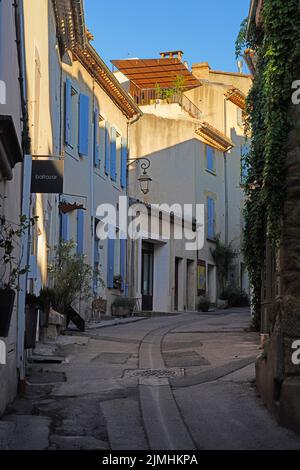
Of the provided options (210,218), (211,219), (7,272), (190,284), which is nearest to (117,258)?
(190,284)

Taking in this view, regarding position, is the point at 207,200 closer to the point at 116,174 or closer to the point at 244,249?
the point at 116,174

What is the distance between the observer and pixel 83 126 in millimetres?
16359

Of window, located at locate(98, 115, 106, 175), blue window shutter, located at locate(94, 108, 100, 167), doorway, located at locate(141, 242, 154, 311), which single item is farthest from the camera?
doorway, located at locate(141, 242, 154, 311)

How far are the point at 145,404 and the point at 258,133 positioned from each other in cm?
516

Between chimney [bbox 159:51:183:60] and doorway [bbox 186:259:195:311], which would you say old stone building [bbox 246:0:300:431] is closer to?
doorway [bbox 186:259:195:311]

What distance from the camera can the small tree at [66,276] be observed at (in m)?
12.5

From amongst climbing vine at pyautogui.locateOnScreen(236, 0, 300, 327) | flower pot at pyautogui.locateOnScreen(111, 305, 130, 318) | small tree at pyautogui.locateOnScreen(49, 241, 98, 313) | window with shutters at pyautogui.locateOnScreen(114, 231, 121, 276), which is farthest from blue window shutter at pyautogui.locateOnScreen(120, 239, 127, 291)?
climbing vine at pyautogui.locateOnScreen(236, 0, 300, 327)

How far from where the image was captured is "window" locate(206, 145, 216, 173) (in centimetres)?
2729

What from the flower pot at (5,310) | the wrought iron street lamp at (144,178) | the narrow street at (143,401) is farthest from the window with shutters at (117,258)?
the flower pot at (5,310)

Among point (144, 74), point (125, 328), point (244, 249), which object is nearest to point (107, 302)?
point (125, 328)

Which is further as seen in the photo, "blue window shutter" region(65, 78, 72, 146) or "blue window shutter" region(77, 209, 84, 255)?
"blue window shutter" region(77, 209, 84, 255)

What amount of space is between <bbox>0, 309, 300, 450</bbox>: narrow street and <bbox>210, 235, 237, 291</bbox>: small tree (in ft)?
53.4

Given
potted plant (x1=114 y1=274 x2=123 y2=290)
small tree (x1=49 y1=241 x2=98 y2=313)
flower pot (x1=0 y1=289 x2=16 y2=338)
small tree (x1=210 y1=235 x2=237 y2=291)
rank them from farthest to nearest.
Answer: small tree (x1=210 y1=235 x2=237 y2=291), potted plant (x1=114 y1=274 x2=123 y2=290), small tree (x1=49 y1=241 x2=98 y2=313), flower pot (x1=0 y1=289 x2=16 y2=338)

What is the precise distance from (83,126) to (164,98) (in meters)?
10.9
